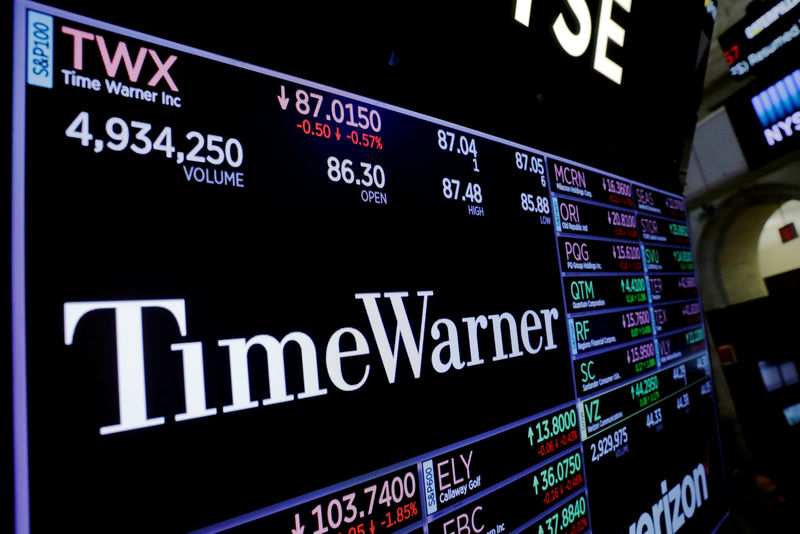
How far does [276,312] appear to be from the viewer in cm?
82

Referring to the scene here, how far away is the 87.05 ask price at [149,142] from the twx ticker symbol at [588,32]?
107 cm

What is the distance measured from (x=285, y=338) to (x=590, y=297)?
120cm

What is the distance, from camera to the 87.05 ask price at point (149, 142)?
68 cm

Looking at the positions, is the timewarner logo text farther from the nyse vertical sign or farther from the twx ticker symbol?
the nyse vertical sign

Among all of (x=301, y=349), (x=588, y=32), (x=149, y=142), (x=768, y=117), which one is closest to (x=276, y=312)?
(x=301, y=349)

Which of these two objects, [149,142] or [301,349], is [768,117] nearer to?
[301,349]

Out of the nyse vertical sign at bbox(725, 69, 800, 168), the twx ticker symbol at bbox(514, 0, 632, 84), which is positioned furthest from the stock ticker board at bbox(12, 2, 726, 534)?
the nyse vertical sign at bbox(725, 69, 800, 168)

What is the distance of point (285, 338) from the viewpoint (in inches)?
32.3

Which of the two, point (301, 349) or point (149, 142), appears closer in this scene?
point (149, 142)

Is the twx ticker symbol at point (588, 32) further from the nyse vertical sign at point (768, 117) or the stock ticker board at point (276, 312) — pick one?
the nyse vertical sign at point (768, 117)

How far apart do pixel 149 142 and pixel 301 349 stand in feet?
1.51

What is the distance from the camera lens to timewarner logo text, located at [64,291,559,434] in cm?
65

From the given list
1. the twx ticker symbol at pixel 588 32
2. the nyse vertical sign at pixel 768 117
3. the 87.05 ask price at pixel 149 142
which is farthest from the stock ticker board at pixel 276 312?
the nyse vertical sign at pixel 768 117

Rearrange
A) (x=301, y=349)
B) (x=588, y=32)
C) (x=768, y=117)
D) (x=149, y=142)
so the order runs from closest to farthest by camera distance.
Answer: (x=149, y=142)
(x=301, y=349)
(x=588, y=32)
(x=768, y=117)
